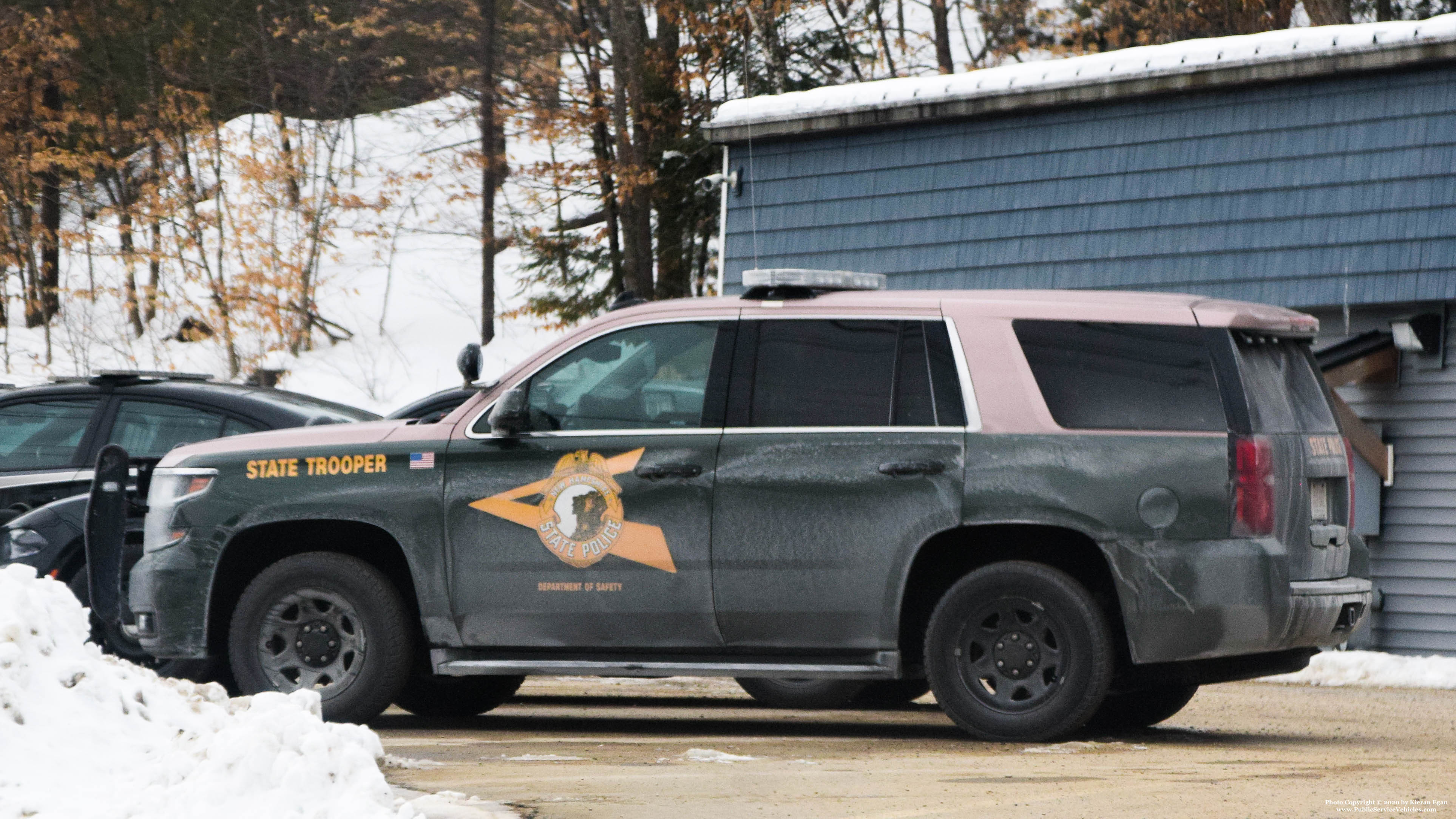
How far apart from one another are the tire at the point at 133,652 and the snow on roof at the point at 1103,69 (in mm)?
8511

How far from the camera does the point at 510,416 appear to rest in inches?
286

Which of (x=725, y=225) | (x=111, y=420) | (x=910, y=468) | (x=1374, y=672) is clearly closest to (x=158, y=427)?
(x=111, y=420)

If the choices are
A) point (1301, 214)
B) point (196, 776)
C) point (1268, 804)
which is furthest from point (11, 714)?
point (1301, 214)

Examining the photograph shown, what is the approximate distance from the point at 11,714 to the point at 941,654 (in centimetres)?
348

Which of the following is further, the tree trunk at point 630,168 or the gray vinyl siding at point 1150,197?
the tree trunk at point 630,168

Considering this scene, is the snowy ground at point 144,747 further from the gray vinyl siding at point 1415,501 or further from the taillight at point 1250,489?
the gray vinyl siding at point 1415,501

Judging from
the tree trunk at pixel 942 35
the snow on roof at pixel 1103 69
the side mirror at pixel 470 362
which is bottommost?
the side mirror at pixel 470 362

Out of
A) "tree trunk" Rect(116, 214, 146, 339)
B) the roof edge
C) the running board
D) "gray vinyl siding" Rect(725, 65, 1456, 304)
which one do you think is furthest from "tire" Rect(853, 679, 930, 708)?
"tree trunk" Rect(116, 214, 146, 339)

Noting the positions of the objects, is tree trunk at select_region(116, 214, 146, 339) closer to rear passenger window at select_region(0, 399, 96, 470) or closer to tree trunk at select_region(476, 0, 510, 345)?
tree trunk at select_region(476, 0, 510, 345)

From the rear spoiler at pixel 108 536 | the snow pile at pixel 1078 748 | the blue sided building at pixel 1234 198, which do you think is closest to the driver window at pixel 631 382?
the snow pile at pixel 1078 748

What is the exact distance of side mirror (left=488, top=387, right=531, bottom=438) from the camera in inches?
286

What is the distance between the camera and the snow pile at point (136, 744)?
464 centimetres

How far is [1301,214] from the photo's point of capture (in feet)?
43.8

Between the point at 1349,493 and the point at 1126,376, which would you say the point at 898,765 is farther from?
the point at 1349,493
